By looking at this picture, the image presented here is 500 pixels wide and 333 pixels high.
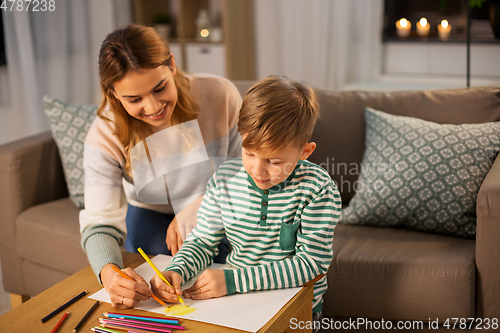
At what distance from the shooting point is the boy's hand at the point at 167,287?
842mm

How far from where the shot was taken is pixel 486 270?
123 centimetres

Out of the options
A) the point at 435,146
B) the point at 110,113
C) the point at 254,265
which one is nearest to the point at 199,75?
the point at 110,113

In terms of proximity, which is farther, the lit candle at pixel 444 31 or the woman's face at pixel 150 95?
the lit candle at pixel 444 31

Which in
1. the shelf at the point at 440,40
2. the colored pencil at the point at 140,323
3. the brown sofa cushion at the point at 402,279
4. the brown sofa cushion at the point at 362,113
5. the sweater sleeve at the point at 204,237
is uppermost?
the shelf at the point at 440,40

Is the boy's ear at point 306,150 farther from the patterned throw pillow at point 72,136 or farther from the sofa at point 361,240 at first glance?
the patterned throw pillow at point 72,136

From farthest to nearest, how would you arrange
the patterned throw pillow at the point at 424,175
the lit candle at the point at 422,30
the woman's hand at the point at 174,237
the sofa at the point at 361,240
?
the lit candle at the point at 422,30, the patterned throw pillow at the point at 424,175, the sofa at the point at 361,240, the woman's hand at the point at 174,237

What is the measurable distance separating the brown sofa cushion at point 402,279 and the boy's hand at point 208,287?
0.54 m

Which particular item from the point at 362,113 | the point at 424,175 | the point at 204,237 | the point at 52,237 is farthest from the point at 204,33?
the point at 204,237

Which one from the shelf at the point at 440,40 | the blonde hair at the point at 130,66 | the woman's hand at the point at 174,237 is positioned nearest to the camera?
the blonde hair at the point at 130,66

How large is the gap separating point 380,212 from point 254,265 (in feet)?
2.08

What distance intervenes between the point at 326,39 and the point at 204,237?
2.25 m

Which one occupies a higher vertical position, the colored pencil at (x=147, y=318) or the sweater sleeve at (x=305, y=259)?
the sweater sleeve at (x=305, y=259)

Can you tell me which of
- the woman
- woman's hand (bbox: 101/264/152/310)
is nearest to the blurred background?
the woman

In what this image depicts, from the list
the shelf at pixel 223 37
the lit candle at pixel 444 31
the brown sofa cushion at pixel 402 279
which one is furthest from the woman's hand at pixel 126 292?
the lit candle at pixel 444 31
